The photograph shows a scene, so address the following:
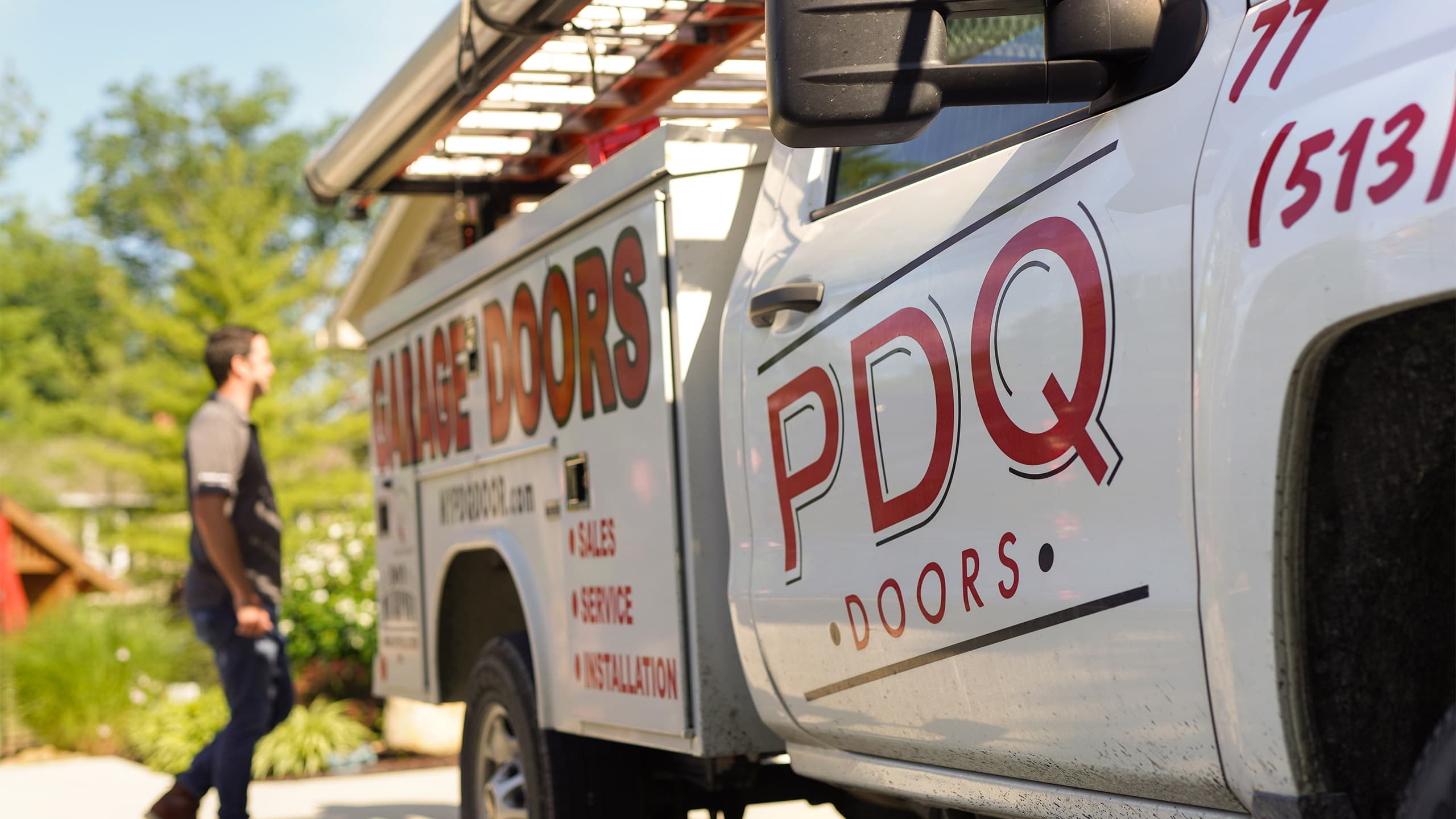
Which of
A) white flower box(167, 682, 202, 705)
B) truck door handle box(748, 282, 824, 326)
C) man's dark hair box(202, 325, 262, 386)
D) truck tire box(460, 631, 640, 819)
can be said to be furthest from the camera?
white flower box(167, 682, 202, 705)

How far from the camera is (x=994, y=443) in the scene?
2.40 m

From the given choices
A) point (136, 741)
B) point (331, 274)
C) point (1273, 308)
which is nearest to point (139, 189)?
point (331, 274)

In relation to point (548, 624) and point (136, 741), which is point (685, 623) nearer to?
point (548, 624)

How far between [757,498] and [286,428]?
73.1 feet

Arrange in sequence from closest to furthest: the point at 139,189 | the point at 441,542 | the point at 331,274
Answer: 1. the point at 441,542
2. the point at 331,274
3. the point at 139,189

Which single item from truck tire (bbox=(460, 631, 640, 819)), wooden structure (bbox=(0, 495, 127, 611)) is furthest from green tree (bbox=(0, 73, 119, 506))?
truck tire (bbox=(460, 631, 640, 819))

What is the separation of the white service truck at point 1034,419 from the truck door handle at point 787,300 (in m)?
0.01

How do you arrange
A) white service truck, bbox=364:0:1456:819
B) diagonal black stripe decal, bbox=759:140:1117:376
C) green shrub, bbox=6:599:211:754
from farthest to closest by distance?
green shrub, bbox=6:599:211:754, diagonal black stripe decal, bbox=759:140:1117:376, white service truck, bbox=364:0:1456:819

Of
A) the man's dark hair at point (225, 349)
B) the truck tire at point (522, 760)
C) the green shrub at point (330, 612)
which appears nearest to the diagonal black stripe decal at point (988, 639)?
the truck tire at point (522, 760)

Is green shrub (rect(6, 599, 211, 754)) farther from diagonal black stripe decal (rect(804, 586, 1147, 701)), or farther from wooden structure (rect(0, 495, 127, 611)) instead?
diagonal black stripe decal (rect(804, 586, 1147, 701))

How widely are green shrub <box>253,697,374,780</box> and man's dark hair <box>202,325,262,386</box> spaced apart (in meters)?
4.61

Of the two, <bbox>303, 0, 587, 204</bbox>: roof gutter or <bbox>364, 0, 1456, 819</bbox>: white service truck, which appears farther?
<bbox>303, 0, 587, 204</bbox>: roof gutter

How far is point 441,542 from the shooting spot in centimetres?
507

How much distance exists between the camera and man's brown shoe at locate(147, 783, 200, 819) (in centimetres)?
562
